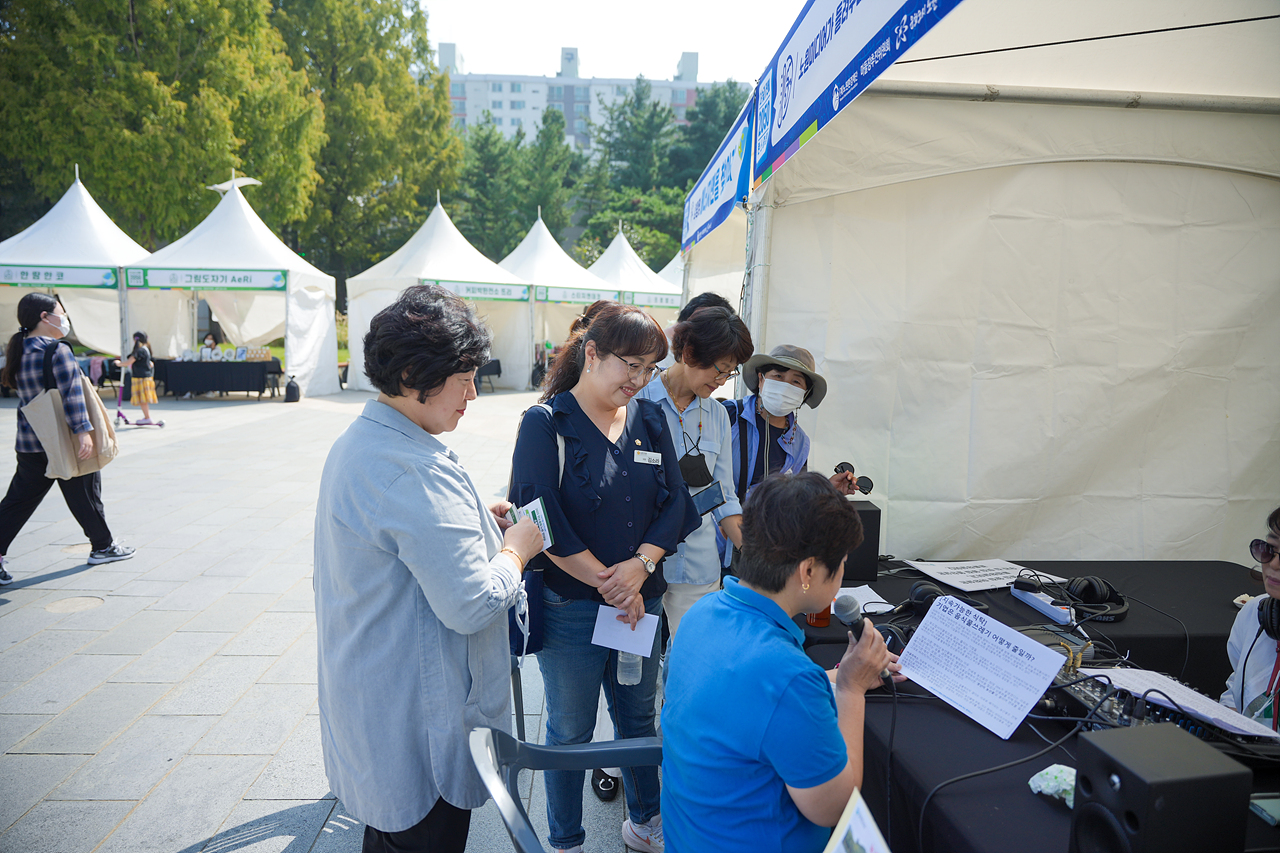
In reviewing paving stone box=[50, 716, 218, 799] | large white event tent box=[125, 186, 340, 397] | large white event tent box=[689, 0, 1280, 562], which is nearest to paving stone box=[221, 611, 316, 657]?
paving stone box=[50, 716, 218, 799]

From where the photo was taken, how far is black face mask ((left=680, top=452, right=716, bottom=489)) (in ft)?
8.07

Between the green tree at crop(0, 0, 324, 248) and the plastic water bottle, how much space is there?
20.9 meters

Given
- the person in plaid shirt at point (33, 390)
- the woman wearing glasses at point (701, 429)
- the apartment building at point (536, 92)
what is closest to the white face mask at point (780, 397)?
the woman wearing glasses at point (701, 429)

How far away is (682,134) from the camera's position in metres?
37.8

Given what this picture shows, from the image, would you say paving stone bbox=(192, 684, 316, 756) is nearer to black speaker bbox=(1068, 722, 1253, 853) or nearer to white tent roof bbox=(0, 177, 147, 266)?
black speaker bbox=(1068, 722, 1253, 853)

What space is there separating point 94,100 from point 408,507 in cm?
2226

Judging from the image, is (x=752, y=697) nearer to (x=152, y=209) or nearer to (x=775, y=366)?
(x=775, y=366)

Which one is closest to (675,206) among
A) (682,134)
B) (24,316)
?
(682,134)

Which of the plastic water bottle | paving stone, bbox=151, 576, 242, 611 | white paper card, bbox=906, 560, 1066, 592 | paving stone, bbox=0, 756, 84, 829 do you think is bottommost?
paving stone, bbox=151, 576, 242, 611

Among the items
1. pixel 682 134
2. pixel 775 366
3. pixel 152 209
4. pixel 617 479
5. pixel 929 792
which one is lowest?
pixel 929 792

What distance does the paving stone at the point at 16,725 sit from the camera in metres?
2.75

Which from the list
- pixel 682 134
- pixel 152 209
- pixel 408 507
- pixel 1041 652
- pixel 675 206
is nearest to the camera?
pixel 408 507

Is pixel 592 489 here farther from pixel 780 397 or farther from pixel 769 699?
pixel 780 397

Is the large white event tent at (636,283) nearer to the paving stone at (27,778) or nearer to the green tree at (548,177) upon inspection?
the paving stone at (27,778)
